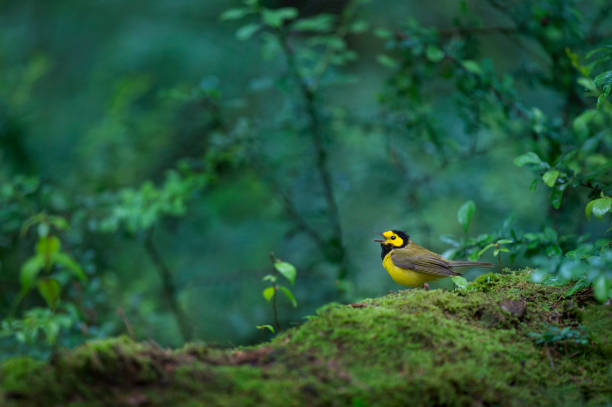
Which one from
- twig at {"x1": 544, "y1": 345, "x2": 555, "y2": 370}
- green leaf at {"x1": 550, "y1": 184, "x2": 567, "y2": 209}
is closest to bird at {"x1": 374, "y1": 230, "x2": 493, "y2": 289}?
green leaf at {"x1": 550, "y1": 184, "x2": 567, "y2": 209}

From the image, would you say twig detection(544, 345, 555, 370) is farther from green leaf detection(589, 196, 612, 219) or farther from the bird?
the bird

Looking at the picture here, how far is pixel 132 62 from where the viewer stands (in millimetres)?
9000

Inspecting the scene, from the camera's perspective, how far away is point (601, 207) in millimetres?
2307

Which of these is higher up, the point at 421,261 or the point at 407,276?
the point at 421,261

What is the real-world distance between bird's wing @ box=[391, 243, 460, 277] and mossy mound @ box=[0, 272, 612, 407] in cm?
139

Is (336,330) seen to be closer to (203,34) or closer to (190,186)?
(190,186)

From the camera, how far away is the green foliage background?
425 cm

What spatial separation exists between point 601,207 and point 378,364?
1248 mm

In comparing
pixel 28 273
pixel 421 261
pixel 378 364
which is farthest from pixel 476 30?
pixel 28 273

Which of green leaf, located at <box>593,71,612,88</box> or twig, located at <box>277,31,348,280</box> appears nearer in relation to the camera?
green leaf, located at <box>593,71,612,88</box>

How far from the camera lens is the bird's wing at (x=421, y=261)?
13.3 feet

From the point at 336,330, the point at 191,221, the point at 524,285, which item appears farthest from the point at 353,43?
the point at 336,330

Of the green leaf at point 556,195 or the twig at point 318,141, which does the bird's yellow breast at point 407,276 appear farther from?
the green leaf at point 556,195

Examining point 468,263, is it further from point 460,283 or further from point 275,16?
point 275,16
